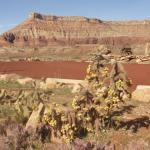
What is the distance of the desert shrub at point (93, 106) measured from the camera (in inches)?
422

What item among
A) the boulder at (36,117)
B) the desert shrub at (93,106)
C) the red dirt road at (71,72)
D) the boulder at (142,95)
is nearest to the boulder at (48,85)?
the boulder at (142,95)

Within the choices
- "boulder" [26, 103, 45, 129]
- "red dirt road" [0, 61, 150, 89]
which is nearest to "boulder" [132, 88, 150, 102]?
"boulder" [26, 103, 45, 129]

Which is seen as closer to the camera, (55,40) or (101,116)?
(101,116)

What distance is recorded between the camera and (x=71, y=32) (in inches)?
7165

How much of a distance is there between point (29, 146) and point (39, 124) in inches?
58.3

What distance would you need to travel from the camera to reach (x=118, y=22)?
197250 mm

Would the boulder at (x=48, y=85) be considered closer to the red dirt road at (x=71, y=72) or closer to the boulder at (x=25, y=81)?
the boulder at (x=25, y=81)

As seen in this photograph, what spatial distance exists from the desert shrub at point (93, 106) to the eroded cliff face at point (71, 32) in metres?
152

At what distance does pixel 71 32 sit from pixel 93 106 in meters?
172

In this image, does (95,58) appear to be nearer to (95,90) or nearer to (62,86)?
(95,90)

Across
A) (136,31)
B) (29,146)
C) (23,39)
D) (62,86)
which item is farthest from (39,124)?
(136,31)

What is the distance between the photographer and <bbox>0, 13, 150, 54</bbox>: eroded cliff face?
173125 mm

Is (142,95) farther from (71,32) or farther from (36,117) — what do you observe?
(71,32)

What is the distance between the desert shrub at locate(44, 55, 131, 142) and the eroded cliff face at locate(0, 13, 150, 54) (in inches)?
5996
